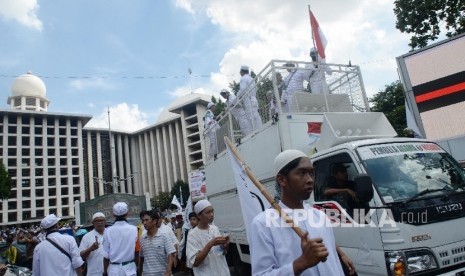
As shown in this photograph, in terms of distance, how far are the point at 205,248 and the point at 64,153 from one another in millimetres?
89618

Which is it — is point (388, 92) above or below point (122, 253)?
above

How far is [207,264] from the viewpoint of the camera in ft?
13.0

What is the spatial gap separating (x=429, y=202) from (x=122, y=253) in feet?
12.6

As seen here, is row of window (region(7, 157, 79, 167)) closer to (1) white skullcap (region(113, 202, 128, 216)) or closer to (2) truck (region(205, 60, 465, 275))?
(1) white skullcap (region(113, 202, 128, 216))

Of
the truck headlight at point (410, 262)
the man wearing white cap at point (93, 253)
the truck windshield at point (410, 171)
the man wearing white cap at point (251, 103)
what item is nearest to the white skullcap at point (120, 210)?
the man wearing white cap at point (93, 253)

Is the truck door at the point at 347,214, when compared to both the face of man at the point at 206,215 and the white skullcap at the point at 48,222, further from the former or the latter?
the white skullcap at the point at 48,222

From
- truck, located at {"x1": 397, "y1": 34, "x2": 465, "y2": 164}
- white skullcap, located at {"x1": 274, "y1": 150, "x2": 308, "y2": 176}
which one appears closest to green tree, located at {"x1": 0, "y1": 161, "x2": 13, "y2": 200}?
truck, located at {"x1": 397, "y1": 34, "x2": 465, "y2": 164}

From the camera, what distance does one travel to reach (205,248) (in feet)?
12.4

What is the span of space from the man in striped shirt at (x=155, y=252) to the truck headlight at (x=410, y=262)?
9.34ft

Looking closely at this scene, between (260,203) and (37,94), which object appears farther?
(37,94)

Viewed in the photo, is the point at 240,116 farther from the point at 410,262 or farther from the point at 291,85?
the point at 410,262

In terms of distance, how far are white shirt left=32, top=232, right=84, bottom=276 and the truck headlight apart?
3958 mm

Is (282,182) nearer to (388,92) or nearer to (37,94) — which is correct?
(388,92)

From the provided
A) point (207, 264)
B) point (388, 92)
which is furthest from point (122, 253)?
point (388, 92)
